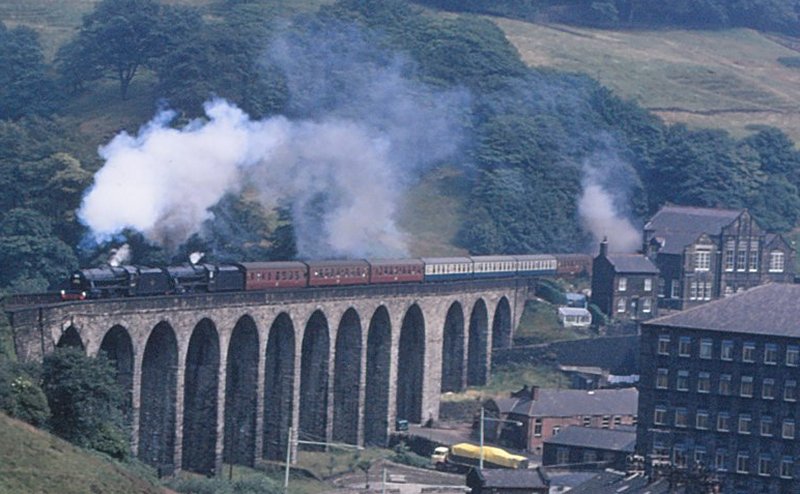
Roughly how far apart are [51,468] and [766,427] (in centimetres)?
3483

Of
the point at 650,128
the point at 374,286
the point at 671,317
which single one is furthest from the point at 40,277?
the point at 650,128

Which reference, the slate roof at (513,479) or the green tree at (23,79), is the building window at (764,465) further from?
the green tree at (23,79)

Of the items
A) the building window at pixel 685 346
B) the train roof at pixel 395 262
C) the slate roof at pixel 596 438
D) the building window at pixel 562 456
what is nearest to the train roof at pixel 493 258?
the train roof at pixel 395 262

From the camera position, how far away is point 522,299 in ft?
402

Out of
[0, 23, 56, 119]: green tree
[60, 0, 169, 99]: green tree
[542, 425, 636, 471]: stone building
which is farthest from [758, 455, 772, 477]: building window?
[60, 0, 169, 99]: green tree

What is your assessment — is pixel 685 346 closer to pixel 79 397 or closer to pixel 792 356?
pixel 792 356

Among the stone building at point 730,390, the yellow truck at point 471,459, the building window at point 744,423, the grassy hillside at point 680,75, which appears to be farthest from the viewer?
the grassy hillside at point 680,75

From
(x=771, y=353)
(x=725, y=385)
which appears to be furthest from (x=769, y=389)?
(x=725, y=385)

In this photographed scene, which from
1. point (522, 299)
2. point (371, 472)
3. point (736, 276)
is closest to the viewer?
point (371, 472)

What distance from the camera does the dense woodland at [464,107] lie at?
141000mm

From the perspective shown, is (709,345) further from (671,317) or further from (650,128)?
(650,128)

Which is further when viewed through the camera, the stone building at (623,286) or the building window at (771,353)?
the stone building at (623,286)

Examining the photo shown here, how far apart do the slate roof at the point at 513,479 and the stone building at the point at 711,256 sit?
5207cm

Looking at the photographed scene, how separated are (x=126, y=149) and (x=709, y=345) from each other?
35193 mm
